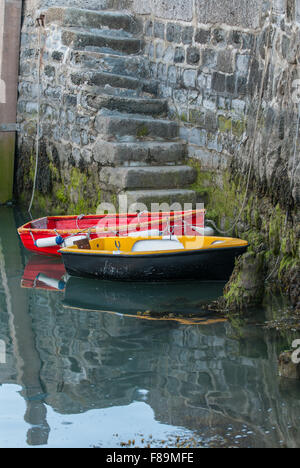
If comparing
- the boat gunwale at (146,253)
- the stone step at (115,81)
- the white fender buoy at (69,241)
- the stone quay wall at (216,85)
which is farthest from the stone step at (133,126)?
the boat gunwale at (146,253)

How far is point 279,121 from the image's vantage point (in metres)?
6.68

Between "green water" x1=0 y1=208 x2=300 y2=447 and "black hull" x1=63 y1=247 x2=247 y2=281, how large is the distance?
10cm

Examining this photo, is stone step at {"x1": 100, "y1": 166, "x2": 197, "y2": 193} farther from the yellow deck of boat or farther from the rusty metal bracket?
the rusty metal bracket

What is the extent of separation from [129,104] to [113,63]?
0.67 m

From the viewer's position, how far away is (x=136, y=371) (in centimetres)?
502

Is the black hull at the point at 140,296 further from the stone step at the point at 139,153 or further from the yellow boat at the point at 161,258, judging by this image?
the stone step at the point at 139,153

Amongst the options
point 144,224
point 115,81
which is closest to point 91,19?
point 115,81

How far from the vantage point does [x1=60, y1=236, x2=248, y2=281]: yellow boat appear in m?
6.82

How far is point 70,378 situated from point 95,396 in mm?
343

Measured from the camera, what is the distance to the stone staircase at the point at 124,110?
8.34 meters

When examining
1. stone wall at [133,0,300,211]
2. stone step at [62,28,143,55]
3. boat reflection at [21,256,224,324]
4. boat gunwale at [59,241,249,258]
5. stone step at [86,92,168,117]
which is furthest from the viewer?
stone step at [62,28,143,55]

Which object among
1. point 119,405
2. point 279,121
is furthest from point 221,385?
point 279,121

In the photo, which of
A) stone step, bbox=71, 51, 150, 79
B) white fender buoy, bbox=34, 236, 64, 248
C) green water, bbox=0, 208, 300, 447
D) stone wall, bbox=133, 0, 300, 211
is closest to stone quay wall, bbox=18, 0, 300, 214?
stone wall, bbox=133, 0, 300, 211

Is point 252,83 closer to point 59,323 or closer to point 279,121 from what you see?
point 279,121
